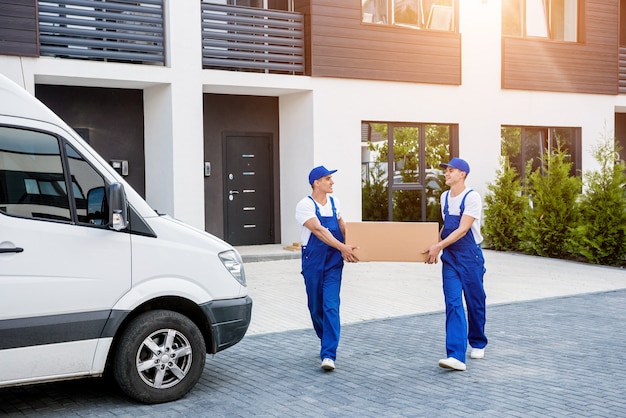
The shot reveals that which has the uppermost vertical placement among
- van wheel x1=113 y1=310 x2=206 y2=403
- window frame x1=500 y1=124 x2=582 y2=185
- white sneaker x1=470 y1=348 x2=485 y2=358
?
window frame x1=500 y1=124 x2=582 y2=185

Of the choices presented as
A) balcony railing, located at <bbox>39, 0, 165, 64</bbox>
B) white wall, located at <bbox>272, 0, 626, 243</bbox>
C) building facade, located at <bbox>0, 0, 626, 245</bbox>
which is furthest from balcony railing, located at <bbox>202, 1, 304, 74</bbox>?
balcony railing, located at <bbox>39, 0, 165, 64</bbox>

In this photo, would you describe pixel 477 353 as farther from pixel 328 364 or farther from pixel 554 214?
pixel 554 214

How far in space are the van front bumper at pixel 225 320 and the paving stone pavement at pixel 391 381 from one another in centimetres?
40

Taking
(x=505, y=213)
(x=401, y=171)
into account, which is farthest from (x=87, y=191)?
(x=505, y=213)

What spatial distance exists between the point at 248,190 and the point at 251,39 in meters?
3.13

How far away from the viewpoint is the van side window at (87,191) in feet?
18.6

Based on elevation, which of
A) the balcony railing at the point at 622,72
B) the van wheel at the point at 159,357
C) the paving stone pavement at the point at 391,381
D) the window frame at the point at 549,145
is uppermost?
the balcony railing at the point at 622,72

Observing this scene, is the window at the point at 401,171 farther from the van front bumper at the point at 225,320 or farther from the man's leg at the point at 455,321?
the van front bumper at the point at 225,320

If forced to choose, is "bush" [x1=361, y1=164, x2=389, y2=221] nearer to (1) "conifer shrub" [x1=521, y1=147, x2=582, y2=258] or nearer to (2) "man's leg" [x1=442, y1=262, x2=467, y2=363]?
(1) "conifer shrub" [x1=521, y1=147, x2=582, y2=258]

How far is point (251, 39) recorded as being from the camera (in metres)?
16.0

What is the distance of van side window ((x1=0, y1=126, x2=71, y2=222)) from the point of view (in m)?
5.45

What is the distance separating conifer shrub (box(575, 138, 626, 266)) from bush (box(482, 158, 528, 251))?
1.86 metres

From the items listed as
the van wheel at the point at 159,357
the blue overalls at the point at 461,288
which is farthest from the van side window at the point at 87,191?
the blue overalls at the point at 461,288

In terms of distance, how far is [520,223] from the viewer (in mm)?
17109
